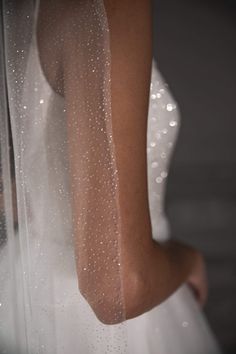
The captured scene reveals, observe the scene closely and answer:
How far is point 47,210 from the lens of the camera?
0.61m

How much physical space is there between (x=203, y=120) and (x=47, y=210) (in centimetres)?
206

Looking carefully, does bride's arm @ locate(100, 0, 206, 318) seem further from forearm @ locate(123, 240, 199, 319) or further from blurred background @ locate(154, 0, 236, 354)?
blurred background @ locate(154, 0, 236, 354)

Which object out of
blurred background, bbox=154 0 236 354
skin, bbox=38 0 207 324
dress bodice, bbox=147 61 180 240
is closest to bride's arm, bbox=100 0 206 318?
skin, bbox=38 0 207 324

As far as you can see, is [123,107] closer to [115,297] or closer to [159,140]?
[115,297]

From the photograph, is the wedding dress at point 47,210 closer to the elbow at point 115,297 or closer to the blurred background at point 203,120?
the elbow at point 115,297

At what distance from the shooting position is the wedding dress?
1.94 feet

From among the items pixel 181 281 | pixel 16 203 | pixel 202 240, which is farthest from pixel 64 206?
pixel 202 240

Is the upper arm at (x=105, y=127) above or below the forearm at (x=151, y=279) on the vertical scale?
above

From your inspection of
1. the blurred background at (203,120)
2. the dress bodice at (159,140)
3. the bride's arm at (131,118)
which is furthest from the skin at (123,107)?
the blurred background at (203,120)

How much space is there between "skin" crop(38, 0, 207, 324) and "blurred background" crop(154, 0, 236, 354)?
5.77 ft

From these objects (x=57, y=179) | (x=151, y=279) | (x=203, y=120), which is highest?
(x=57, y=179)

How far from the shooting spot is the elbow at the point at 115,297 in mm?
610

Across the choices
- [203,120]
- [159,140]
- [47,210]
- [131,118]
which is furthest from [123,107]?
[203,120]

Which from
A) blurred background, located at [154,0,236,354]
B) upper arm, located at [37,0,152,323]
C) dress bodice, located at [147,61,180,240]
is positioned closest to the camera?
upper arm, located at [37,0,152,323]
